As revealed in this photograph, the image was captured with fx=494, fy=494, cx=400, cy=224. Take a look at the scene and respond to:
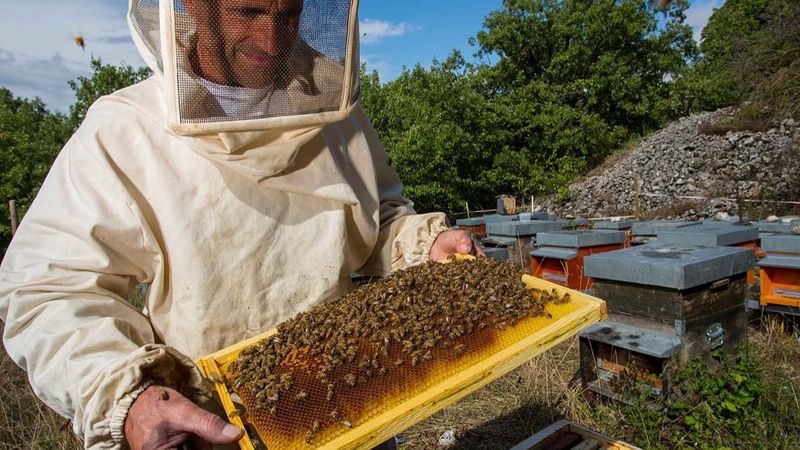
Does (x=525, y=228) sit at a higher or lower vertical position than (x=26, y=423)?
higher

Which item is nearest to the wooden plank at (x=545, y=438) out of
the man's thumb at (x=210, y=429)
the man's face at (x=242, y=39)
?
the man's thumb at (x=210, y=429)

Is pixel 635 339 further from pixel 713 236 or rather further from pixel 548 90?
pixel 548 90

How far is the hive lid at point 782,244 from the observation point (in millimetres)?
4703

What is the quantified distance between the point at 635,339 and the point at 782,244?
2460 mm

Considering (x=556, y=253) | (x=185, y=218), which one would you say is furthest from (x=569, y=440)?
(x=556, y=253)

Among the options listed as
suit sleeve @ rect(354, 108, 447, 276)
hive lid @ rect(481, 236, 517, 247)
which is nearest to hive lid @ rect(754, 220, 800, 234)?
hive lid @ rect(481, 236, 517, 247)

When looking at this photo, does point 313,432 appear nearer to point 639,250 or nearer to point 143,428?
point 143,428

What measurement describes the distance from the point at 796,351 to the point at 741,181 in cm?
1406

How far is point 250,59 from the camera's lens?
1.59m

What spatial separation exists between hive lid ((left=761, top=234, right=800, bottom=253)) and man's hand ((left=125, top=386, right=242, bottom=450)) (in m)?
5.48

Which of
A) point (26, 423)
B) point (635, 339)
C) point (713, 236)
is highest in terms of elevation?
point (713, 236)

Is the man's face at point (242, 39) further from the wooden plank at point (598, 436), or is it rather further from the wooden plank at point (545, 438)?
the wooden plank at point (598, 436)

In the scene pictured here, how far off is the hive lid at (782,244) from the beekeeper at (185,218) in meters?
4.78

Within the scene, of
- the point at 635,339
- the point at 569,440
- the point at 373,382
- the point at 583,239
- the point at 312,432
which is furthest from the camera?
the point at 583,239
